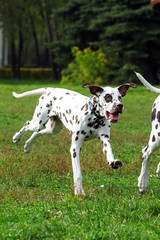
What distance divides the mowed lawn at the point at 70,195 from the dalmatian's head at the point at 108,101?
100cm

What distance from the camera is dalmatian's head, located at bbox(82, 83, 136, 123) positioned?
5488 millimetres

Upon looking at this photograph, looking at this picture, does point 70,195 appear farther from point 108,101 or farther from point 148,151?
point 108,101

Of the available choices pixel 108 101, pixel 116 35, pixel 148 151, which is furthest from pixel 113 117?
pixel 116 35

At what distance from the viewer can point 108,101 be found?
5.58 metres

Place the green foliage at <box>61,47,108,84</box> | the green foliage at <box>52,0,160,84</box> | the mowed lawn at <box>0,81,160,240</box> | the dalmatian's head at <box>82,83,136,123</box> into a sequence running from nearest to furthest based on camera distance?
the mowed lawn at <box>0,81,160,240</box>, the dalmatian's head at <box>82,83,136,123</box>, the green foliage at <box>52,0,160,84</box>, the green foliage at <box>61,47,108,84</box>

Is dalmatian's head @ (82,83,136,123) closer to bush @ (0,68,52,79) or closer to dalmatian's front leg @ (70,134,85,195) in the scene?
dalmatian's front leg @ (70,134,85,195)

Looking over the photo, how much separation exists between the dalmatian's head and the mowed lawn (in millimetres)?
1004

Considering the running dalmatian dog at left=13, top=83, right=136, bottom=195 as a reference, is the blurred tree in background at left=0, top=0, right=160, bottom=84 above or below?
below

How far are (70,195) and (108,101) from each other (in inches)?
49.2

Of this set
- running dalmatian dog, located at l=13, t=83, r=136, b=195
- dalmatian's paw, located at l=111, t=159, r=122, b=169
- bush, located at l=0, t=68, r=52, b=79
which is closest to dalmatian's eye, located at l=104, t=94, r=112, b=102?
running dalmatian dog, located at l=13, t=83, r=136, b=195

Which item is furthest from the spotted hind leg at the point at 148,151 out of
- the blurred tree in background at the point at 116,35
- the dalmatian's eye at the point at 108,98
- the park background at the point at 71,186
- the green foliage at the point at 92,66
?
the green foliage at the point at 92,66

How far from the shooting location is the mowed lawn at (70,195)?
433cm

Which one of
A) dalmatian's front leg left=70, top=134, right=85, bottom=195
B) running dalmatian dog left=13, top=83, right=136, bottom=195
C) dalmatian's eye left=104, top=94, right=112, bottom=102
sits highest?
dalmatian's eye left=104, top=94, right=112, bottom=102

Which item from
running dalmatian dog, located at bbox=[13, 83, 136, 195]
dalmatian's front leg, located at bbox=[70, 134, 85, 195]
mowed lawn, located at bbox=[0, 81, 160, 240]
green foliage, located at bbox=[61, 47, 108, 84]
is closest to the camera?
mowed lawn, located at bbox=[0, 81, 160, 240]
